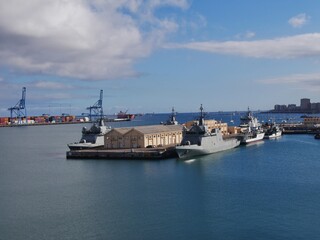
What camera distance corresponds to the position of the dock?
37.3 metres

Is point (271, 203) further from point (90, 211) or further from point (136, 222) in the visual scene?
point (90, 211)

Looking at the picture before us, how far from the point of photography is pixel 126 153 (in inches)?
1487

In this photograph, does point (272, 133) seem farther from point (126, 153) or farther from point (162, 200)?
point (162, 200)

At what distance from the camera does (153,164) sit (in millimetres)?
33969

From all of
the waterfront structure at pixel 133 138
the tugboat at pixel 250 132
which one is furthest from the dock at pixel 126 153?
the tugboat at pixel 250 132

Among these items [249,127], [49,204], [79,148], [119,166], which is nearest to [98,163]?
[119,166]

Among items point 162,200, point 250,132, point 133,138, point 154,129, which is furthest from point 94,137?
point 162,200

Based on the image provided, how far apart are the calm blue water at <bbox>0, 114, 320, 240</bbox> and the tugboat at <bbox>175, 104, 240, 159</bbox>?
97.2 inches

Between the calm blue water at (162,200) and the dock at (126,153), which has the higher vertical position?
the dock at (126,153)

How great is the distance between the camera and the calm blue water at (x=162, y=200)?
16500 millimetres

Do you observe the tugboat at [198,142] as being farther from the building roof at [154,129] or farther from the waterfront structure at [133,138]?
Answer: the building roof at [154,129]

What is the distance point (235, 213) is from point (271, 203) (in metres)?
2.46

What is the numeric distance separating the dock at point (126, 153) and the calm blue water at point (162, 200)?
97.8 inches

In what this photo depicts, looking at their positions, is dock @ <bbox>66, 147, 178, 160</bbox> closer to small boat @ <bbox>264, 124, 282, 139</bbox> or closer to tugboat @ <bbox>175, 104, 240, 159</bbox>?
tugboat @ <bbox>175, 104, 240, 159</bbox>
